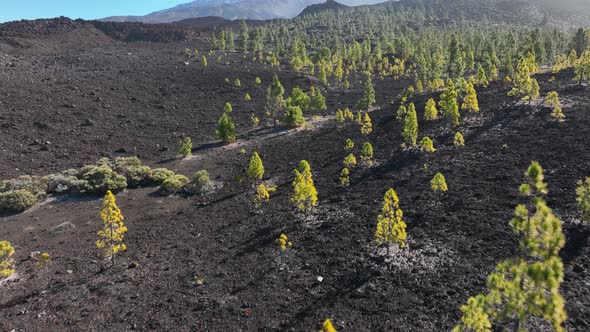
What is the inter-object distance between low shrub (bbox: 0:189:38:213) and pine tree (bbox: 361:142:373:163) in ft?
110

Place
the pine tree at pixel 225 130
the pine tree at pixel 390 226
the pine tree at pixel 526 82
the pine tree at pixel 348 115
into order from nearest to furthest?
the pine tree at pixel 390 226 → the pine tree at pixel 526 82 → the pine tree at pixel 225 130 → the pine tree at pixel 348 115

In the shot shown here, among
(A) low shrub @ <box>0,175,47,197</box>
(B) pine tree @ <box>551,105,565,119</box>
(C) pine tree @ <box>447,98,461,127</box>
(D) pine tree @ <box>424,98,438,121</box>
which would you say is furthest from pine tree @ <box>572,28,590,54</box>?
(A) low shrub @ <box>0,175,47,197</box>

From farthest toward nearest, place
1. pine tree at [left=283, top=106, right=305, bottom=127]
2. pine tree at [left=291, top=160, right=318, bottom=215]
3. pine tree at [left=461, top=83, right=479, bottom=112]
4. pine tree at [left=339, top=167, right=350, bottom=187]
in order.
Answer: pine tree at [left=283, top=106, right=305, bottom=127] → pine tree at [left=461, top=83, right=479, bottom=112] → pine tree at [left=339, top=167, right=350, bottom=187] → pine tree at [left=291, top=160, right=318, bottom=215]

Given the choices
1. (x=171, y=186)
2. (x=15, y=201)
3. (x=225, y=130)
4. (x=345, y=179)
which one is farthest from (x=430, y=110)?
(x=15, y=201)

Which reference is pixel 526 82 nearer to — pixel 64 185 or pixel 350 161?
pixel 350 161

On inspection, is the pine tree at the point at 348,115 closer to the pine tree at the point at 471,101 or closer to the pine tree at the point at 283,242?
the pine tree at the point at 471,101

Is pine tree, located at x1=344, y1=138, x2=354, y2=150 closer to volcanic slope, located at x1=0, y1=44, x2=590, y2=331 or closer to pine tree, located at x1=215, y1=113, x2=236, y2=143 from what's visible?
volcanic slope, located at x1=0, y1=44, x2=590, y2=331

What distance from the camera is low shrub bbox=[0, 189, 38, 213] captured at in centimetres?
3331

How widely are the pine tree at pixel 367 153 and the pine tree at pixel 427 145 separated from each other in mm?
5537

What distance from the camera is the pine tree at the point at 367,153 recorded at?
126 feet

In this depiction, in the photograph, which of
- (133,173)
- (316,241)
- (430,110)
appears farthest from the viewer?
(430,110)

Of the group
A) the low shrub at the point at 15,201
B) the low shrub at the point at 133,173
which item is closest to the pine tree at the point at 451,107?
the low shrub at the point at 133,173

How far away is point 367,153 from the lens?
39062mm

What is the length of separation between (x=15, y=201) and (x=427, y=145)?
40.6 meters
